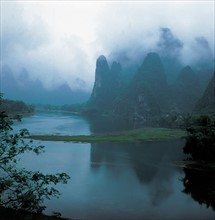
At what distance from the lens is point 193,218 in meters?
29.5

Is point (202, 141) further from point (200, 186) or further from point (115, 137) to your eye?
point (115, 137)

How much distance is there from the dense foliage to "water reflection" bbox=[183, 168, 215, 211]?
442 cm

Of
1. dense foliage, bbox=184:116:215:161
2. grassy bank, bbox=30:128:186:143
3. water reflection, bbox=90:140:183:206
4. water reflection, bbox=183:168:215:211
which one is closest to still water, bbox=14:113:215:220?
water reflection, bbox=90:140:183:206

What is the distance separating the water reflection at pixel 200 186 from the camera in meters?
35.1

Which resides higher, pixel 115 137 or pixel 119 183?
pixel 115 137

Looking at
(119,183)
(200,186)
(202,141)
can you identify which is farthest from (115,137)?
(200,186)

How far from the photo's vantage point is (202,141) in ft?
161

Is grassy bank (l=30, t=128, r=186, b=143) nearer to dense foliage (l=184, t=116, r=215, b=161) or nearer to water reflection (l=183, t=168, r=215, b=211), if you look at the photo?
dense foliage (l=184, t=116, r=215, b=161)

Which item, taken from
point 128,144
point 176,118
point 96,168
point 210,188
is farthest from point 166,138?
point 210,188

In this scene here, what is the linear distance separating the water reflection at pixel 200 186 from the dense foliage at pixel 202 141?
442 centimetres

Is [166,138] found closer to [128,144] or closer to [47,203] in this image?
[128,144]

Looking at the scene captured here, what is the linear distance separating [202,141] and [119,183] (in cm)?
1575

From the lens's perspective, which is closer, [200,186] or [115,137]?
[200,186]

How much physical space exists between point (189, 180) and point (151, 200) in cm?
1038
